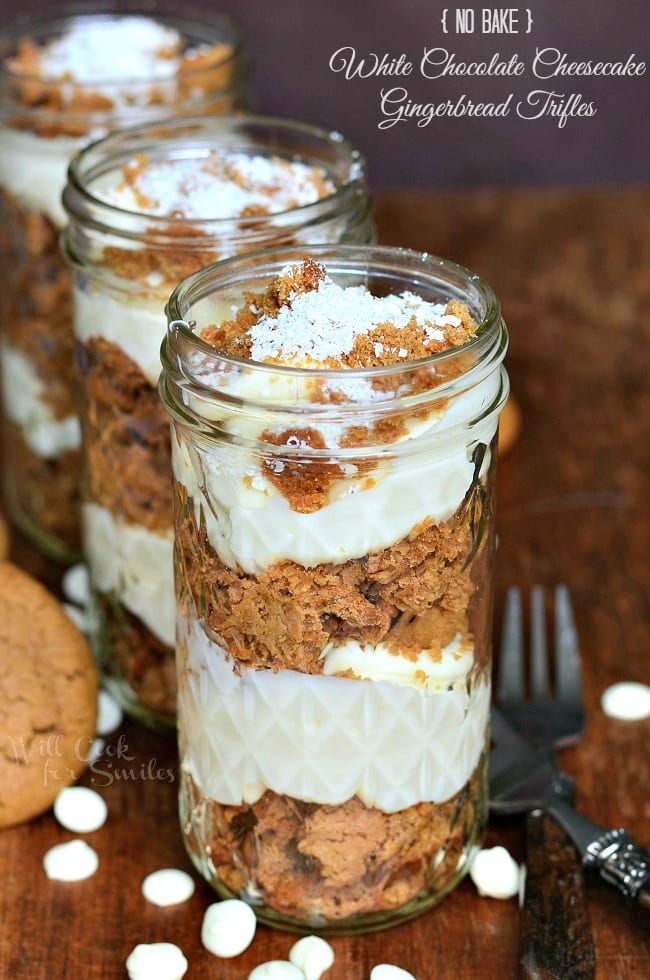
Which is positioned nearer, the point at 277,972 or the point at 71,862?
the point at 277,972

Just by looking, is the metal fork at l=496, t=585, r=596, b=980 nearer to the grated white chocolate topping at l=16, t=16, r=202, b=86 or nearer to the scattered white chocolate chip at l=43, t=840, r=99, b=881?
the scattered white chocolate chip at l=43, t=840, r=99, b=881

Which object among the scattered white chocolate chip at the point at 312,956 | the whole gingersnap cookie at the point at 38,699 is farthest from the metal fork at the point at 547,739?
the whole gingersnap cookie at the point at 38,699

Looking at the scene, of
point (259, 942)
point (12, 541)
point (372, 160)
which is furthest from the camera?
point (372, 160)

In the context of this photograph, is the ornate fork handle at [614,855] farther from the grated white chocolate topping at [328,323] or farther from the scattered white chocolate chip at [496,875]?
the grated white chocolate topping at [328,323]

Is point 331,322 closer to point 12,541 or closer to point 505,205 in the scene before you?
point 12,541

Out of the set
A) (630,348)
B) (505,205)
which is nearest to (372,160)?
(505,205)

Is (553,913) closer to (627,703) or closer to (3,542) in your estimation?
(627,703)

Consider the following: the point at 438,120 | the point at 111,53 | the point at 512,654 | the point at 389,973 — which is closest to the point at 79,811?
the point at 389,973
